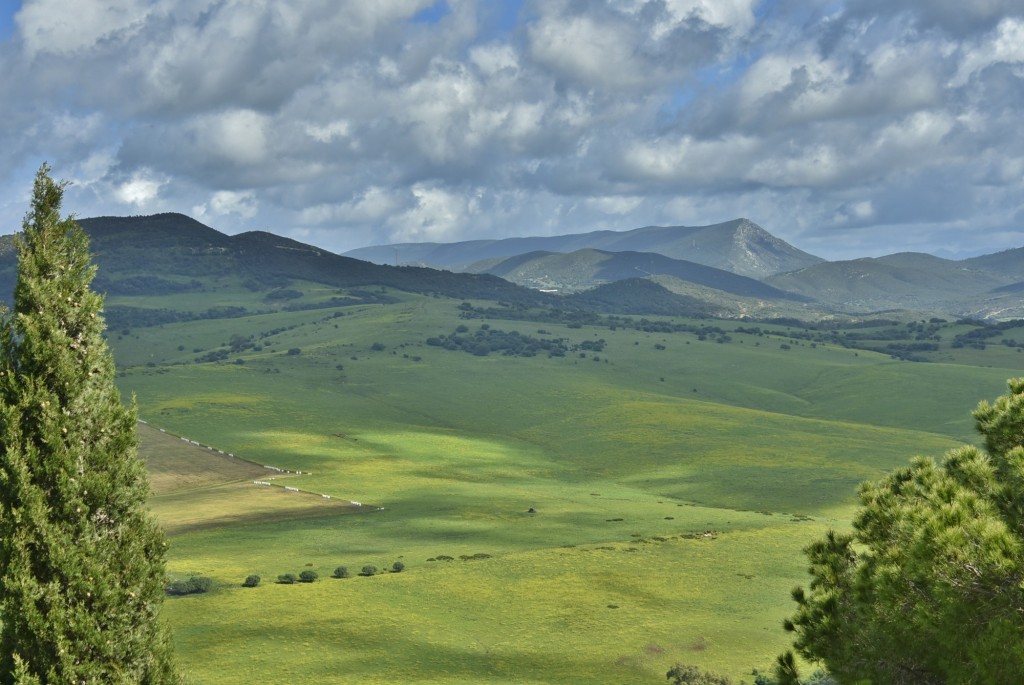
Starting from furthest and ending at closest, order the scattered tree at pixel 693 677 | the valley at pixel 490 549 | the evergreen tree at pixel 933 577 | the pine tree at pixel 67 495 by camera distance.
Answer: the valley at pixel 490 549 → the scattered tree at pixel 693 677 → the pine tree at pixel 67 495 → the evergreen tree at pixel 933 577

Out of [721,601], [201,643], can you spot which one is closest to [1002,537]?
[201,643]

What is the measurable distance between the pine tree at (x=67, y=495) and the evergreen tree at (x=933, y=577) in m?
20.5

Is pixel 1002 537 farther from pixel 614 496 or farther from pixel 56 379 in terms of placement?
pixel 614 496

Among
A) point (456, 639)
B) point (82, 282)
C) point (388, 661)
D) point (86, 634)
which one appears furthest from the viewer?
point (456, 639)

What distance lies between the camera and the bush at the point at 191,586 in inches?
3376

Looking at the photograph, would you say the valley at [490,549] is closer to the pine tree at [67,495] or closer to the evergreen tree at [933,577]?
the pine tree at [67,495]

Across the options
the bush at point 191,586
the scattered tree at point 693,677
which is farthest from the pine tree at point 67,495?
the bush at point 191,586

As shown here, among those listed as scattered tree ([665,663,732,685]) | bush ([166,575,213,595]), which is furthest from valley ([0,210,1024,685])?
scattered tree ([665,663,732,685])

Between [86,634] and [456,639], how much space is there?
5457 cm

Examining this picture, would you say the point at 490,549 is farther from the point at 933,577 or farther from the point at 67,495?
the point at 933,577

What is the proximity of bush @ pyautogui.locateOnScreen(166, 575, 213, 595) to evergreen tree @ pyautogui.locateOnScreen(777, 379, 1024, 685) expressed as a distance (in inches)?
2628

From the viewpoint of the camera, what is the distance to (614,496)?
15112 cm

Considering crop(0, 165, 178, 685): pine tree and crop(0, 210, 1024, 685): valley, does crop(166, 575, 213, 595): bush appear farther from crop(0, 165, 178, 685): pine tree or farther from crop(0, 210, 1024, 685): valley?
crop(0, 165, 178, 685): pine tree

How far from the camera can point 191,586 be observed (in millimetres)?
86812
